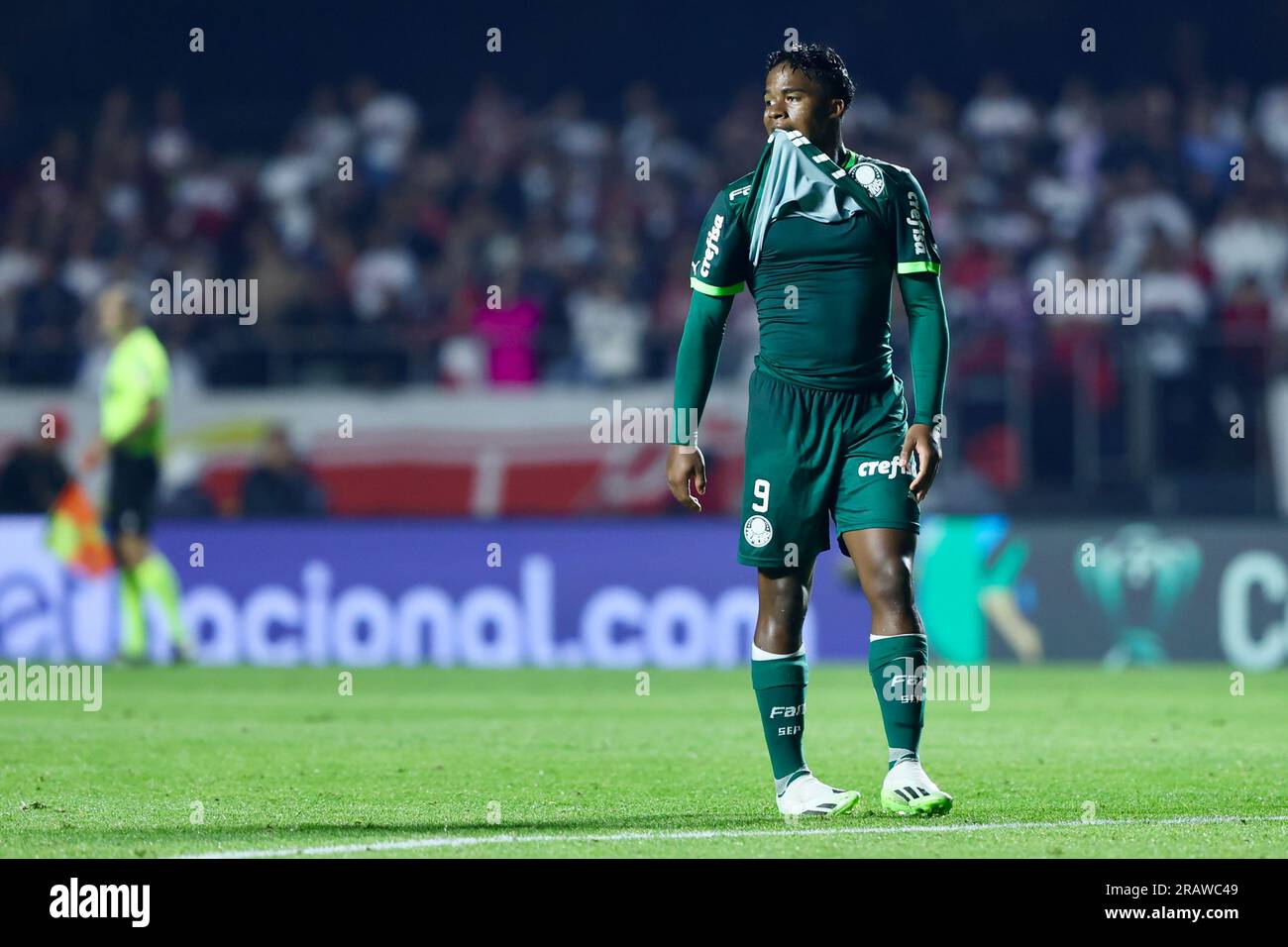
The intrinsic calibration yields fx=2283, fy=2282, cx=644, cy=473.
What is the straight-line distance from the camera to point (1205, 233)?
20078mm

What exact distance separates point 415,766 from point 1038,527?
774cm

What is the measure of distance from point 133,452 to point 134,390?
44 cm

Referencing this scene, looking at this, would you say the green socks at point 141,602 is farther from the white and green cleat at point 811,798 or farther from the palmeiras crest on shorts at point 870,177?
the palmeiras crest on shorts at point 870,177

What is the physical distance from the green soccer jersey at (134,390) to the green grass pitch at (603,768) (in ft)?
5.74

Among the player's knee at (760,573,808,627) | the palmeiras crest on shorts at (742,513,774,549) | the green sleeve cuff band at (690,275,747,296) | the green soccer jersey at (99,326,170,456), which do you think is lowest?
the player's knee at (760,573,808,627)

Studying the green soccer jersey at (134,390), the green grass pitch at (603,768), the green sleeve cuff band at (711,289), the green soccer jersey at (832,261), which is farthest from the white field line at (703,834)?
the green soccer jersey at (134,390)

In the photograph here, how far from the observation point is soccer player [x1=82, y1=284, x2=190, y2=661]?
50.3 feet

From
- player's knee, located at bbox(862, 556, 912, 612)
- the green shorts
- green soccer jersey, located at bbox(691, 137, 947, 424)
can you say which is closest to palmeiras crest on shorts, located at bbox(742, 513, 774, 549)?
the green shorts

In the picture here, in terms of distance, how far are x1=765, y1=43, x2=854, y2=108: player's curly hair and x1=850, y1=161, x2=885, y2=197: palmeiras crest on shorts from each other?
0.70 feet

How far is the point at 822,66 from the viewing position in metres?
7.41

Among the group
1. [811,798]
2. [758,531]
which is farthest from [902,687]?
[758,531]

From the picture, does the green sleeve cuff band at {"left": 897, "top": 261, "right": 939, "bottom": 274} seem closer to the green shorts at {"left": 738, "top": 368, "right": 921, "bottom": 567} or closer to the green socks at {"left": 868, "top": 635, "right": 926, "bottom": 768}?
the green shorts at {"left": 738, "top": 368, "right": 921, "bottom": 567}
